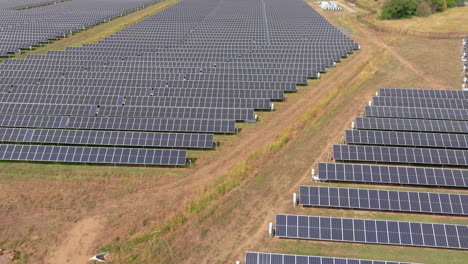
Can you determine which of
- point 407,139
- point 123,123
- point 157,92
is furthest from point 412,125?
point 123,123

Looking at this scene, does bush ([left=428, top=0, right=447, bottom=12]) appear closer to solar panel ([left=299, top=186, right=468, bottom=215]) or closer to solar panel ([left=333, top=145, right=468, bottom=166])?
solar panel ([left=333, top=145, right=468, bottom=166])

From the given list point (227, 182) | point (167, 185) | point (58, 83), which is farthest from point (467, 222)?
point (58, 83)

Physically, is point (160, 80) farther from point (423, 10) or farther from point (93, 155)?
point (423, 10)

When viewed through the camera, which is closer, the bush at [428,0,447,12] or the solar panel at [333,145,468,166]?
the solar panel at [333,145,468,166]

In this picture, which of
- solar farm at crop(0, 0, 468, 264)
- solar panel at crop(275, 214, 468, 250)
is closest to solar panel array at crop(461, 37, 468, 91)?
solar farm at crop(0, 0, 468, 264)

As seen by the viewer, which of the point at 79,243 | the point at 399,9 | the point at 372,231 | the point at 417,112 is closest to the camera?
the point at 372,231
